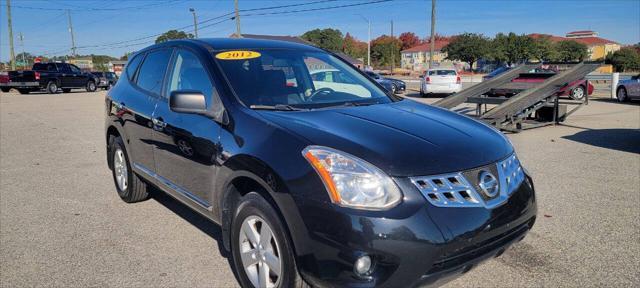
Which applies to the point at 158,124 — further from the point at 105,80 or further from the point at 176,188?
the point at 105,80

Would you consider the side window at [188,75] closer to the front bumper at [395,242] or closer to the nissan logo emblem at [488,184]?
the front bumper at [395,242]

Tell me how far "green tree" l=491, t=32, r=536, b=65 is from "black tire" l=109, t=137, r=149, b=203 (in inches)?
2827

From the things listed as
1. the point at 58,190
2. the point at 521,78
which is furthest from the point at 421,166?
the point at 521,78

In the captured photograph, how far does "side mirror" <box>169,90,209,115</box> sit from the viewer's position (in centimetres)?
314

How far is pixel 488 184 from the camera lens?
2.58 m

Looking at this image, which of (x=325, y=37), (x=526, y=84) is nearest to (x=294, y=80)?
(x=526, y=84)

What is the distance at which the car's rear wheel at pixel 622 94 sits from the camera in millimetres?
18302

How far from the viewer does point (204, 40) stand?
399cm

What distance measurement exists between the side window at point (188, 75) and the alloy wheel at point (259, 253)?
1.07 meters

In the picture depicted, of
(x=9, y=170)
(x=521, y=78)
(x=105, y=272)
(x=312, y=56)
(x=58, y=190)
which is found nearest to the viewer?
(x=105, y=272)

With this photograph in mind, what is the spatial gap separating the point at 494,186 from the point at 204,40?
8.61 ft

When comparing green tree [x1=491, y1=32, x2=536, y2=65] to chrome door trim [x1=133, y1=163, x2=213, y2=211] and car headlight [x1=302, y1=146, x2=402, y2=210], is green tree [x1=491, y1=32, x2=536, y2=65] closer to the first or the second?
chrome door trim [x1=133, y1=163, x2=213, y2=211]

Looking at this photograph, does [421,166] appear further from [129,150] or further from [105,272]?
[129,150]

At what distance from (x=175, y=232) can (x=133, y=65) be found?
1.92 m
